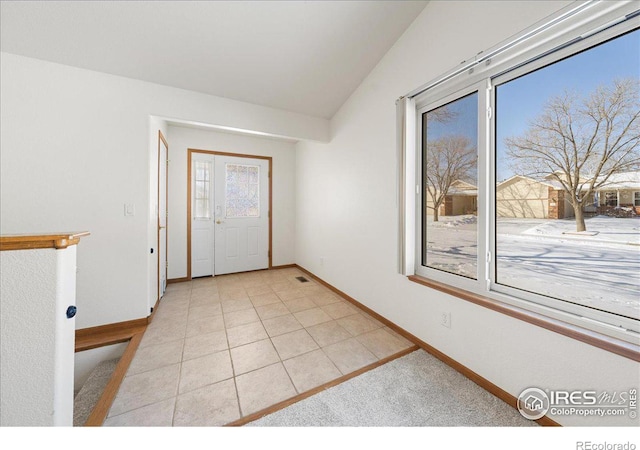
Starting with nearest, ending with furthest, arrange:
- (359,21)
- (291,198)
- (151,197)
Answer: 1. (359,21)
2. (151,197)
3. (291,198)

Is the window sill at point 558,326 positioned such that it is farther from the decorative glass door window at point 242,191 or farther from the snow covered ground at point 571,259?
the decorative glass door window at point 242,191

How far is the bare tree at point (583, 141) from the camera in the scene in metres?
1.16

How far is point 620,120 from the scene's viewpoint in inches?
46.5

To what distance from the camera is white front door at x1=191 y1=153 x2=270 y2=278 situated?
3.94 meters

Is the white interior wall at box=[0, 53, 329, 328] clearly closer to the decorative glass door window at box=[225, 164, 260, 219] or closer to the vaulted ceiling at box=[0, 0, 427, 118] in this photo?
the vaulted ceiling at box=[0, 0, 427, 118]

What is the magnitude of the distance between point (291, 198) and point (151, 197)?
8.16 feet

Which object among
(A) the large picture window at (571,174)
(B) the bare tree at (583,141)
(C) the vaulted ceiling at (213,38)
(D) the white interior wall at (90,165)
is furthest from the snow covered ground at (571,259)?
(D) the white interior wall at (90,165)

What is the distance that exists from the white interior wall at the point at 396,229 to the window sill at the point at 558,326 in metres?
0.05

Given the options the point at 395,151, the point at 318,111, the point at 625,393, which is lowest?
the point at 625,393

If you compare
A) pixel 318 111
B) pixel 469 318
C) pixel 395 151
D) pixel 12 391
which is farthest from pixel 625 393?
pixel 318 111

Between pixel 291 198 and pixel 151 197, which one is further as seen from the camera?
pixel 291 198

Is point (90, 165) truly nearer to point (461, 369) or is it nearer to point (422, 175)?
point (422, 175)

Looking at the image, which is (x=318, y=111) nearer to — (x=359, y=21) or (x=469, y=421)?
(x=359, y=21)

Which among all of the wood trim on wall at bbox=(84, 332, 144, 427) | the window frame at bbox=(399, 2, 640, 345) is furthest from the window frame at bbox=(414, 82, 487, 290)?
the wood trim on wall at bbox=(84, 332, 144, 427)
